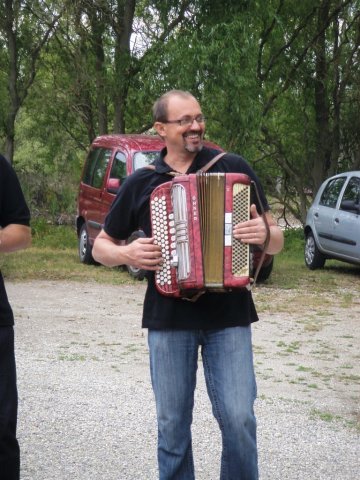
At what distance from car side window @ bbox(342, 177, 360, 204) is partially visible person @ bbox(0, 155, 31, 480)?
1196 cm

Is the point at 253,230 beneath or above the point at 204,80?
beneath

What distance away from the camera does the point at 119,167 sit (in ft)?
49.4

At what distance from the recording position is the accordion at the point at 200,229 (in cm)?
426

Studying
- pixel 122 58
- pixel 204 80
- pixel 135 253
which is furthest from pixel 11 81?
pixel 135 253

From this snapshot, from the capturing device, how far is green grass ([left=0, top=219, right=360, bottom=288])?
1475cm

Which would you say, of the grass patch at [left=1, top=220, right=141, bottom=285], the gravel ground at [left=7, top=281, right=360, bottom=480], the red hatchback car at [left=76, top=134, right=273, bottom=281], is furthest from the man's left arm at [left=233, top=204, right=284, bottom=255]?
the grass patch at [left=1, top=220, right=141, bottom=285]

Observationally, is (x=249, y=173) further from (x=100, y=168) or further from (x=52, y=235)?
(x=52, y=235)

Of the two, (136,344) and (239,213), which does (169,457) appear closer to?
(239,213)

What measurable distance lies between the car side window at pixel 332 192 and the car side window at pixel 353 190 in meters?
0.30

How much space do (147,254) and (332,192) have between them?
13.1 meters

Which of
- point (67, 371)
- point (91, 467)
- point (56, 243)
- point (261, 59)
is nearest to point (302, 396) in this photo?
point (67, 371)

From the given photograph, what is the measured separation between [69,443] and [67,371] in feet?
7.04

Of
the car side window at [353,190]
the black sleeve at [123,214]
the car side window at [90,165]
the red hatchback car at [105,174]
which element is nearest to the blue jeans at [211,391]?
the black sleeve at [123,214]

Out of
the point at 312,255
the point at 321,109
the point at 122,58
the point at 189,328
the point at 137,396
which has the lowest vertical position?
the point at 312,255
